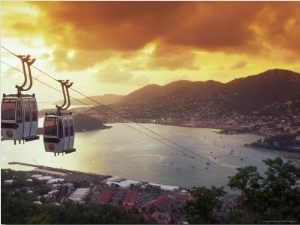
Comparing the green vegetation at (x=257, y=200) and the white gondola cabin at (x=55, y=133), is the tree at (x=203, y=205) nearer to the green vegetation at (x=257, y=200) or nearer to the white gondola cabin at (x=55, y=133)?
the green vegetation at (x=257, y=200)

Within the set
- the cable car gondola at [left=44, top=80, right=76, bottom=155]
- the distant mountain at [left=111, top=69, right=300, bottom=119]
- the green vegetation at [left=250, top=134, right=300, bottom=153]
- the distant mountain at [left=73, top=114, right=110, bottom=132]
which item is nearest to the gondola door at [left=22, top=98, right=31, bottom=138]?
the cable car gondola at [left=44, top=80, right=76, bottom=155]

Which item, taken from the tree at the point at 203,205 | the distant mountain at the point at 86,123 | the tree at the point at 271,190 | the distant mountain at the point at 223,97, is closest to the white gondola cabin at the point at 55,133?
the tree at the point at 203,205

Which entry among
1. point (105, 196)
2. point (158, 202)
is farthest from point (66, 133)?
point (105, 196)

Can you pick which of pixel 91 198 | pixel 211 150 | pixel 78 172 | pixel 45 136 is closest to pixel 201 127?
pixel 211 150

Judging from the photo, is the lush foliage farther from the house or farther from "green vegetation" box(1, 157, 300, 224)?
the house

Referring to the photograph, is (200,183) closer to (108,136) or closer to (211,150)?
(211,150)
